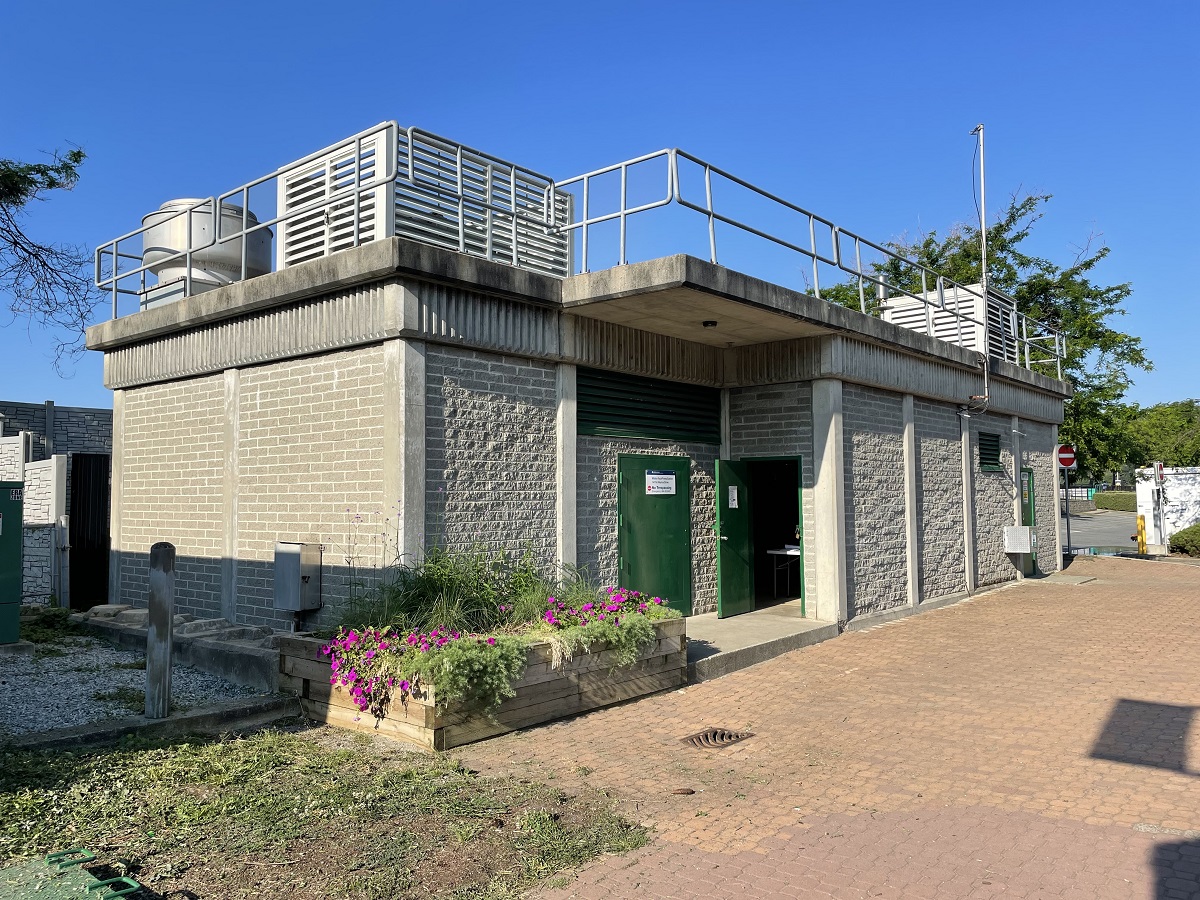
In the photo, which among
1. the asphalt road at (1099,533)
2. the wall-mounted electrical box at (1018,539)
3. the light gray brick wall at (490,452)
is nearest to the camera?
the light gray brick wall at (490,452)

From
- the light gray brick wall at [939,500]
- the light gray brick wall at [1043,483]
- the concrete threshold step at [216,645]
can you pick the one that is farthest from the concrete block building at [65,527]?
the light gray brick wall at [1043,483]

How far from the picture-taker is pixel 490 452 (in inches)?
350

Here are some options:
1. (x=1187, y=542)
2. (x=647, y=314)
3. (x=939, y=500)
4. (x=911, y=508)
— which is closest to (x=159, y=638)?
(x=647, y=314)

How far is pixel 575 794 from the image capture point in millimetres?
5504

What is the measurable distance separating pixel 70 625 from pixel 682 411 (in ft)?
26.0

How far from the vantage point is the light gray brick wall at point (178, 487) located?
33.4 feet

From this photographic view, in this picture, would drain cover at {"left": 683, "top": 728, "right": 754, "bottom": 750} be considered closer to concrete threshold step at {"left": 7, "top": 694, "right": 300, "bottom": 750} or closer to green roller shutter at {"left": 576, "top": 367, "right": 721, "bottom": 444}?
concrete threshold step at {"left": 7, "top": 694, "right": 300, "bottom": 750}

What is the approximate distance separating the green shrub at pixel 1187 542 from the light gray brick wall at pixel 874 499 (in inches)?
590

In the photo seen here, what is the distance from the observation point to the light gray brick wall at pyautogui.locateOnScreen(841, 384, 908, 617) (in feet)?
40.0

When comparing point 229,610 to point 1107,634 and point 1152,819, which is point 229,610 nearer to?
point 1152,819

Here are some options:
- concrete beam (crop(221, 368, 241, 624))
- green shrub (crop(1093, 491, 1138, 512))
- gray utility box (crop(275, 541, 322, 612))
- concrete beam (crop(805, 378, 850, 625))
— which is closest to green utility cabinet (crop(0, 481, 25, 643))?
concrete beam (crop(221, 368, 241, 624))

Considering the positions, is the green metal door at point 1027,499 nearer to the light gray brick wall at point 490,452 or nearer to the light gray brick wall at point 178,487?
the light gray brick wall at point 490,452

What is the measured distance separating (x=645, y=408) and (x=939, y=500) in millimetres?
6333

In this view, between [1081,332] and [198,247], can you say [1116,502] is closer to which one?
[1081,332]
